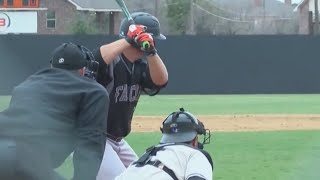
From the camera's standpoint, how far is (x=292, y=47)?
2756 centimetres

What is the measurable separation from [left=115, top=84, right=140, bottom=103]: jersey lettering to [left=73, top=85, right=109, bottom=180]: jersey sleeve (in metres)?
1.32

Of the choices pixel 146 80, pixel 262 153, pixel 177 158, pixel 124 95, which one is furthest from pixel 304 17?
pixel 177 158

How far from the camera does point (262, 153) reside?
10.9 m

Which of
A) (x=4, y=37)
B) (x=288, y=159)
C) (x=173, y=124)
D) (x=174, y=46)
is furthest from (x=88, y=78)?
(x=174, y=46)

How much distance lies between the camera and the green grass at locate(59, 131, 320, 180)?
869 cm

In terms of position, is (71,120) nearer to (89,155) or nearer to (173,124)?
(89,155)

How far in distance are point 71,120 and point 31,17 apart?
43153mm

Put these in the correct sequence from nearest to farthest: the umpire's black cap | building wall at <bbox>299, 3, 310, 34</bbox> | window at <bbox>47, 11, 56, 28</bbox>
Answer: the umpire's black cap, window at <bbox>47, 11, 56, 28</bbox>, building wall at <bbox>299, 3, 310, 34</bbox>

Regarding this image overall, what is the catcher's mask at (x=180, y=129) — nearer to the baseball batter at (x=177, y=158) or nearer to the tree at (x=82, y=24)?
the baseball batter at (x=177, y=158)

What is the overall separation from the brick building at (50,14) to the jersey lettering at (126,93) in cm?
3951

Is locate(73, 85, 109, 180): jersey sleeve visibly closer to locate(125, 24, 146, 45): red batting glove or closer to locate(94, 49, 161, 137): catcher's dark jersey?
locate(125, 24, 146, 45): red batting glove

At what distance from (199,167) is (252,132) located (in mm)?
11145

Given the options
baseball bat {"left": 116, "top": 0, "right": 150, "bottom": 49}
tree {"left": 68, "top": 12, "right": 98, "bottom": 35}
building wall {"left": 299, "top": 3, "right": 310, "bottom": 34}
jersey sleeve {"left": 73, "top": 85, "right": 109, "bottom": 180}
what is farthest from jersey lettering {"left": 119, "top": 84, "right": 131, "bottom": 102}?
building wall {"left": 299, "top": 3, "right": 310, "bottom": 34}

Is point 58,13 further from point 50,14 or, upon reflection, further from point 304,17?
point 304,17
